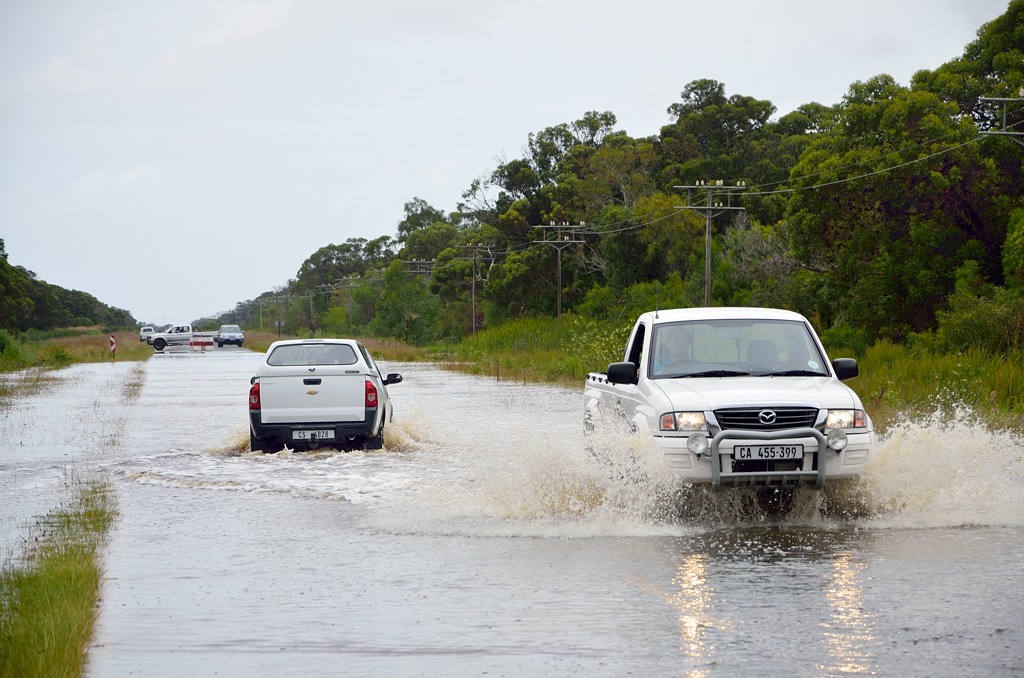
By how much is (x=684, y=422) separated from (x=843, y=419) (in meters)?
1.29

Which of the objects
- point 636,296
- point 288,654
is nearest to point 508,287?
point 636,296

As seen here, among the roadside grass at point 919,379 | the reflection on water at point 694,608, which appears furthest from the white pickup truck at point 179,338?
the reflection on water at point 694,608

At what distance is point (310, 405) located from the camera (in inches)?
690

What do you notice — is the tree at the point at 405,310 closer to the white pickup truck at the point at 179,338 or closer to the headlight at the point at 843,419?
the white pickup truck at the point at 179,338

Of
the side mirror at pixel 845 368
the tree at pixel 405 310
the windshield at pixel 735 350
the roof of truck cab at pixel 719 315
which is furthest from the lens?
the tree at pixel 405 310

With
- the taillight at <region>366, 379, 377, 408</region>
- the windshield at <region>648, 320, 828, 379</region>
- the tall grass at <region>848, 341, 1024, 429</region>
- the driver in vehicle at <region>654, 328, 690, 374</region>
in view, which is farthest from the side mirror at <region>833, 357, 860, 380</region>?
the taillight at <region>366, 379, 377, 408</region>

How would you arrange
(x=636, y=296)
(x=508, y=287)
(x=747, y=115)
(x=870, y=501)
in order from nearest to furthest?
(x=870, y=501) < (x=636, y=296) < (x=747, y=115) < (x=508, y=287)

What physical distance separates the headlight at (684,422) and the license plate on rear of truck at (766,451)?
365 mm

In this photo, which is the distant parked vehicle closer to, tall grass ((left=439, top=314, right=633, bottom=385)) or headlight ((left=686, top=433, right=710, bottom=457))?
tall grass ((left=439, top=314, right=633, bottom=385))

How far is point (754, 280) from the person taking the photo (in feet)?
202

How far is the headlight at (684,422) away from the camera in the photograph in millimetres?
10766

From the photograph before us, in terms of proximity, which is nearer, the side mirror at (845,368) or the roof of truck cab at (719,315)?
the side mirror at (845,368)

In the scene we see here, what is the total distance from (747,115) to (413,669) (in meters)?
77.3

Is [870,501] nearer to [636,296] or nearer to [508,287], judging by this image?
[636,296]
